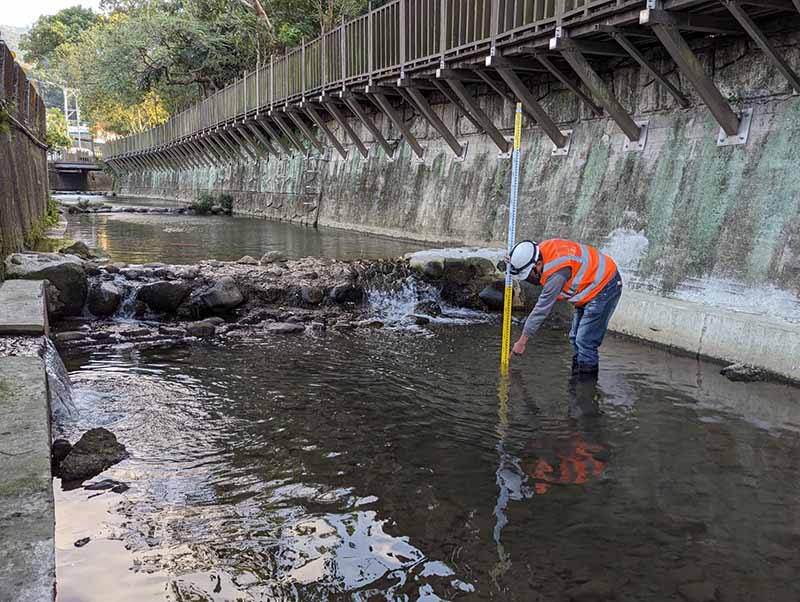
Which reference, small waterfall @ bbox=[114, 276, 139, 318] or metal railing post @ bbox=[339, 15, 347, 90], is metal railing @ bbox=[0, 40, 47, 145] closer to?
small waterfall @ bbox=[114, 276, 139, 318]

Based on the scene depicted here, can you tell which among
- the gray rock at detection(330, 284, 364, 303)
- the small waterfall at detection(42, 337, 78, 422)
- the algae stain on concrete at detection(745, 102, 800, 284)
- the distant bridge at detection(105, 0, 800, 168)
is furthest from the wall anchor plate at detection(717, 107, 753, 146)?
the small waterfall at detection(42, 337, 78, 422)

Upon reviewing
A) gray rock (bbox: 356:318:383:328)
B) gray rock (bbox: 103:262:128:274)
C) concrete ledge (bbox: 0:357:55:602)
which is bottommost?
gray rock (bbox: 356:318:383:328)

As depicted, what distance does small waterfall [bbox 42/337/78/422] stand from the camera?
5816 millimetres

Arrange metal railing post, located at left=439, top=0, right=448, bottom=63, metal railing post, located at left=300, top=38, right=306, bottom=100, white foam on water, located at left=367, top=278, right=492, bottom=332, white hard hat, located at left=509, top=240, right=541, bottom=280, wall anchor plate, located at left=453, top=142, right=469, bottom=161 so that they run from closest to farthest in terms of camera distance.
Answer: white hard hat, located at left=509, top=240, right=541, bottom=280 → white foam on water, located at left=367, top=278, right=492, bottom=332 → metal railing post, located at left=439, top=0, right=448, bottom=63 → wall anchor plate, located at left=453, top=142, right=469, bottom=161 → metal railing post, located at left=300, top=38, right=306, bottom=100

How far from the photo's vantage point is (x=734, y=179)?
9469 millimetres

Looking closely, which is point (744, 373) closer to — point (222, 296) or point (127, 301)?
point (222, 296)

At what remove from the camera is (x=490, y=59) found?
12969 mm

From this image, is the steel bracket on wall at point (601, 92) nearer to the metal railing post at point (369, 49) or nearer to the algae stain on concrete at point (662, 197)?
the algae stain on concrete at point (662, 197)

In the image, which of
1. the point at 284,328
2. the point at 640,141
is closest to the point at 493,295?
the point at 640,141

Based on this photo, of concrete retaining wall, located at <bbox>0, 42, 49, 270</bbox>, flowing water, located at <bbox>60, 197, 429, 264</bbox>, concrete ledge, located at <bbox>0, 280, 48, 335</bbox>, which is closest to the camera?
concrete ledge, located at <bbox>0, 280, 48, 335</bbox>

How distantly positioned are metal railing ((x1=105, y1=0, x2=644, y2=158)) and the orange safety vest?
410cm

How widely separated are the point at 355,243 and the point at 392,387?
11809mm

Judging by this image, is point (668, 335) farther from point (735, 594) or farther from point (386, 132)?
point (386, 132)

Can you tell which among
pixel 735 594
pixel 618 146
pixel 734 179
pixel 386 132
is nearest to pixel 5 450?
pixel 735 594
